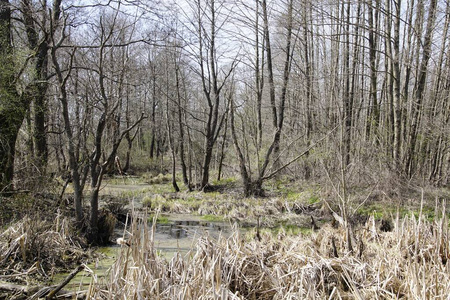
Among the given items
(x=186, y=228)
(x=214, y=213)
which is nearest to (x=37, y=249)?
(x=186, y=228)

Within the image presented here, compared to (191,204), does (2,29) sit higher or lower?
higher

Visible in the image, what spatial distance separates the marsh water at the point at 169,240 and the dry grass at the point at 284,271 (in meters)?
0.36

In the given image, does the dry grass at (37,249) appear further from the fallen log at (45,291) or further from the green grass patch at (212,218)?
the green grass patch at (212,218)

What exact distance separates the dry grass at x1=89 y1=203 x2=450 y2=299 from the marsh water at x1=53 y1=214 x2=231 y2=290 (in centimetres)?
36

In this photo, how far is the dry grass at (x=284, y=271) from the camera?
11.2 ft

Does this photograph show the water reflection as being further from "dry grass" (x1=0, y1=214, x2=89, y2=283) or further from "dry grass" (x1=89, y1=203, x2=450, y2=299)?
"dry grass" (x1=89, y1=203, x2=450, y2=299)

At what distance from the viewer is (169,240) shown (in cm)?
797

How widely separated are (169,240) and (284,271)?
409 centimetres

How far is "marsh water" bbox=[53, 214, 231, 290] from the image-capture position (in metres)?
4.92

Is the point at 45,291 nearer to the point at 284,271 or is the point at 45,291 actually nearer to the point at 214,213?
the point at 284,271

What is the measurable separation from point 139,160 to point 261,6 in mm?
15548

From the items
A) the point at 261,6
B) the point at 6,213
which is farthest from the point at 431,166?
the point at 6,213

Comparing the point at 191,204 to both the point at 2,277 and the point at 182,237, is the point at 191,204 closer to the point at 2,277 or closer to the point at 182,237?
the point at 182,237

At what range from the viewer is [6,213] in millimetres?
6508
